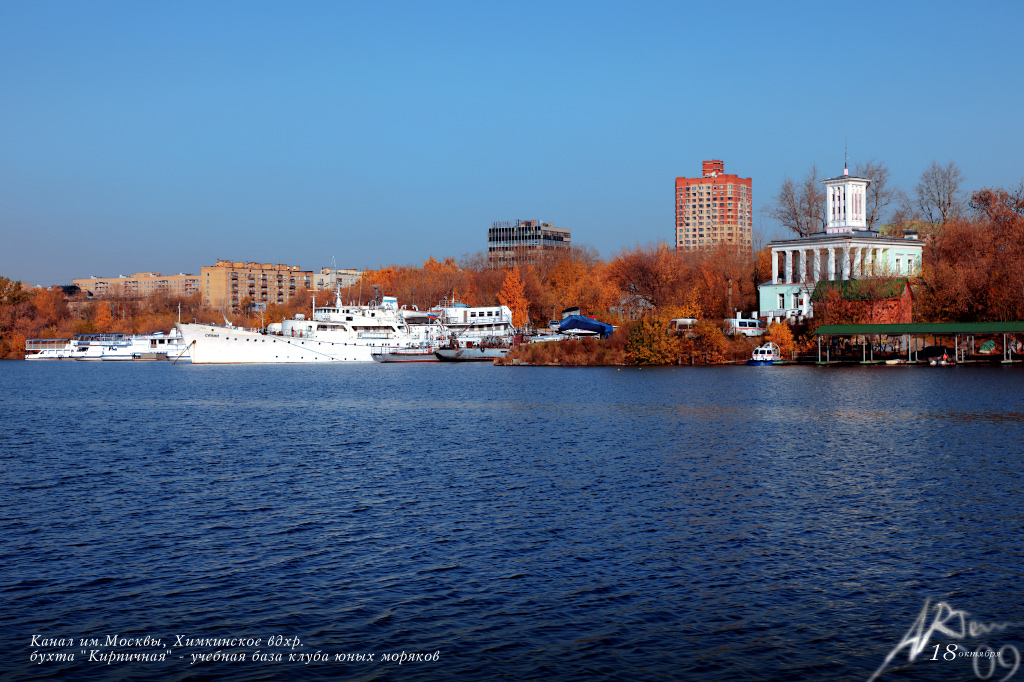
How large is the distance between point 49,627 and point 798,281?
113575 millimetres

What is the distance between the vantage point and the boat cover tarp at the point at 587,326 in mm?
118625

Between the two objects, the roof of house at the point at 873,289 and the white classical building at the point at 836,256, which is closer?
the roof of house at the point at 873,289

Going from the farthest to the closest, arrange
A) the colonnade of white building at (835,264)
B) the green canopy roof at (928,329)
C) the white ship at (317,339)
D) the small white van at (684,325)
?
the white ship at (317,339) < the colonnade of white building at (835,264) < the small white van at (684,325) < the green canopy roof at (928,329)

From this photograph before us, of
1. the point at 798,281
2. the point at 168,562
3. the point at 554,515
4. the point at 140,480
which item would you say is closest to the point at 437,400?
the point at 140,480

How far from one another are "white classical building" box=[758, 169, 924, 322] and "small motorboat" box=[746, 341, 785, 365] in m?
12.2

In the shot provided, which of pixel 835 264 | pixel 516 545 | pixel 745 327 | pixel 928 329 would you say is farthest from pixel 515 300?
pixel 516 545

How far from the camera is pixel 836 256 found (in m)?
117

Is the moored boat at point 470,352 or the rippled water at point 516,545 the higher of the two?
the moored boat at point 470,352

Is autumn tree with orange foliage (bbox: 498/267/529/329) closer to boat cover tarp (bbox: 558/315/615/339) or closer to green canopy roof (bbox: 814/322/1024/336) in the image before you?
boat cover tarp (bbox: 558/315/615/339)

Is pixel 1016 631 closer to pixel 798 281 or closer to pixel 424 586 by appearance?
pixel 424 586

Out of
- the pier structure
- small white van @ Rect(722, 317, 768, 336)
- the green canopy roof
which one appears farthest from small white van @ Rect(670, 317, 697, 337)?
the green canopy roof

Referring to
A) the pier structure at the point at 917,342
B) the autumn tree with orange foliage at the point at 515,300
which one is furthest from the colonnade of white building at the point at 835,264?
the autumn tree with orange foliage at the point at 515,300
